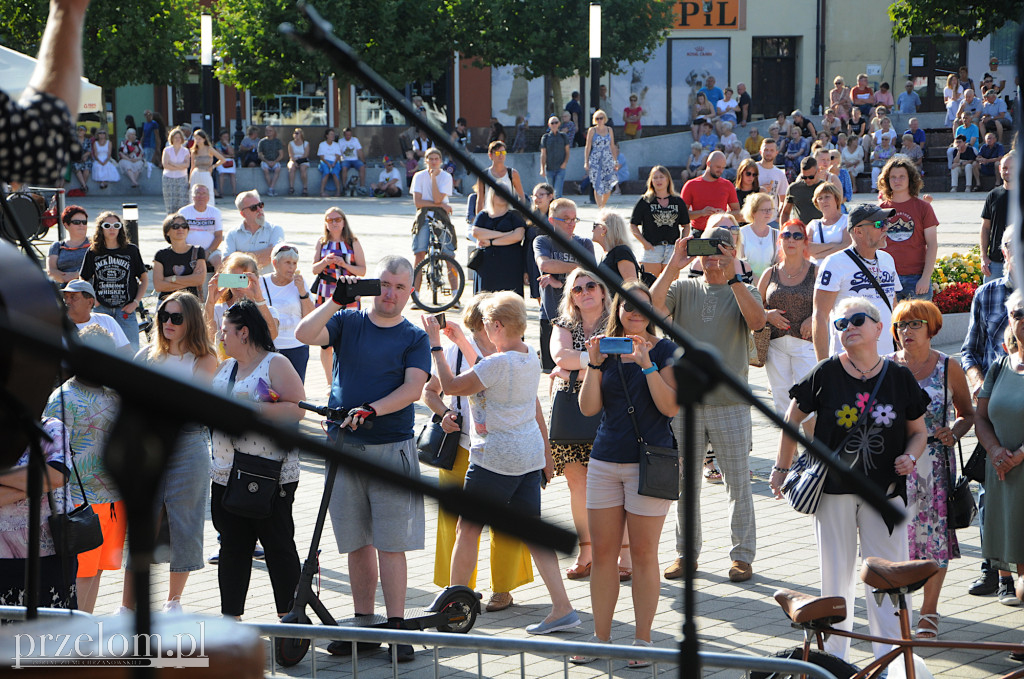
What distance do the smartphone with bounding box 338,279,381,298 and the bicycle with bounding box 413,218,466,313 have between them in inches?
307

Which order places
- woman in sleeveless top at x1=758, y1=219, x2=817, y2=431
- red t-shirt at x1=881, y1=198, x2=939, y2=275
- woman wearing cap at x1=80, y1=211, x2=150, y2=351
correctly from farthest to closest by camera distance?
woman wearing cap at x1=80, y1=211, x2=150, y2=351, red t-shirt at x1=881, y1=198, x2=939, y2=275, woman in sleeveless top at x1=758, y1=219, x2=817, y2=431

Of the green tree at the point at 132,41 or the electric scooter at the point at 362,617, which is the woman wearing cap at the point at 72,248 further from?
the green tree at the point at 132,41

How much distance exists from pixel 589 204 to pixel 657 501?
73.0 feet

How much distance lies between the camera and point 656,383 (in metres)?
6.00

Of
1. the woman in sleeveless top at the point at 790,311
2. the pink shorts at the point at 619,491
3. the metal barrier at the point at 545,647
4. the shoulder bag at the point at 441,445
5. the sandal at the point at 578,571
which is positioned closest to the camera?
the metal barrier at the point at 545,647

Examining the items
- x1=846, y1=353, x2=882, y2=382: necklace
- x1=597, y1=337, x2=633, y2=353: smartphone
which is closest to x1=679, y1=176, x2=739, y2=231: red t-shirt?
x1=846, y1=353, x2=882, y2=382: necklace

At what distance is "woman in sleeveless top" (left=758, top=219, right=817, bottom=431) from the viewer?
890 centimetres

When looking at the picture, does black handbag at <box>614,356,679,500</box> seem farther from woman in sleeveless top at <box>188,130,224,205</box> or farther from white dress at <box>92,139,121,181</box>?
white dress at <box>92,139,121,181</box>

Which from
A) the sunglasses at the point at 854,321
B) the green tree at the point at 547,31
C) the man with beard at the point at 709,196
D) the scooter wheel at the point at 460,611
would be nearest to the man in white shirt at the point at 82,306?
the scooter wheel at the point at 460,611

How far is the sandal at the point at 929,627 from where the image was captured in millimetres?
6086

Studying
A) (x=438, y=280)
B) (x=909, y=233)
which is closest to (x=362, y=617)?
(x=909, y=233)

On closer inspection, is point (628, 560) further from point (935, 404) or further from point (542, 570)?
point (935, 404)

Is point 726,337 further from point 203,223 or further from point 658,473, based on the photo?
point 203,223

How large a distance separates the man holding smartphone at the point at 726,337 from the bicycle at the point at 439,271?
7460 mm
